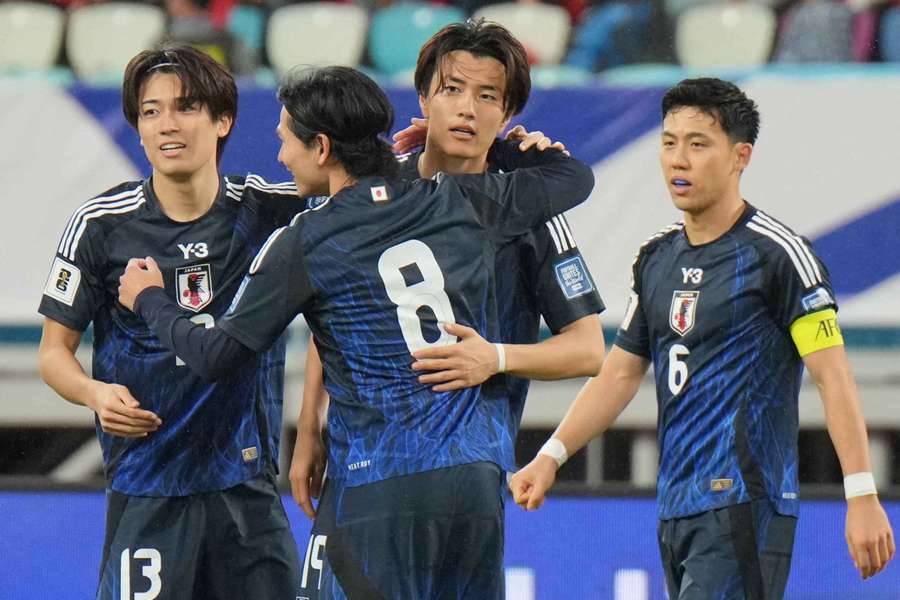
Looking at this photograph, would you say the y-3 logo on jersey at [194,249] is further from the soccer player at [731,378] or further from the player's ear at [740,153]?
the player's ear at [740,153]

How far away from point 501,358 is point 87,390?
106 cm

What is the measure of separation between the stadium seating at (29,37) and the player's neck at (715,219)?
4182mm

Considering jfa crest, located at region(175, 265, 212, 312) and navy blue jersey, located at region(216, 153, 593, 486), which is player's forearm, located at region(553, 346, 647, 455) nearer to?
navy blue jersey, located at region(216, 153, 593, 486)

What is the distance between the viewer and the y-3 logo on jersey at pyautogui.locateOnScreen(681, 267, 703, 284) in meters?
4.04

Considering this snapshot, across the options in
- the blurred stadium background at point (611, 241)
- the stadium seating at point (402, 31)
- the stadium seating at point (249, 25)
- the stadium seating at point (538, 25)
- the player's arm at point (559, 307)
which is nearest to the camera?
the player's arm at point (559, 307)

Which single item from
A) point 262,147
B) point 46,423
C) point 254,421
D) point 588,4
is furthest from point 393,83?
point 254,421

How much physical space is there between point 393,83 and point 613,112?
35.6 inches

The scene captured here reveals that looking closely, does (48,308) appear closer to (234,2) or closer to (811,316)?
(811,316)

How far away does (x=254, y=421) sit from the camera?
3961 mm

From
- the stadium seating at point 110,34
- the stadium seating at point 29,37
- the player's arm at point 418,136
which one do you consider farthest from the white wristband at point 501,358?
the stadium seating at point 29,37

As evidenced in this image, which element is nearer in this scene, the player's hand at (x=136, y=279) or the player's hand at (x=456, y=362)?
the player's hand at (x=456, y=362)

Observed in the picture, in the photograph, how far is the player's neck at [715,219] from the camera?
4.07 meters

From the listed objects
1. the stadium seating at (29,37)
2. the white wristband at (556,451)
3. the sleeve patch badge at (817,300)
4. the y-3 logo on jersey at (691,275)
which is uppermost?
the stadium seating at (29,37)

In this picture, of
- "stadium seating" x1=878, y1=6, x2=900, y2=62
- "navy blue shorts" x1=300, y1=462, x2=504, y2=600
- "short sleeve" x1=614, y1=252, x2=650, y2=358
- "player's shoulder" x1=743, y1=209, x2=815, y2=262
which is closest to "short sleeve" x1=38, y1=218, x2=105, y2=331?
"navy blue shorts" x1=300, y1=462, x2=504, y2=600
